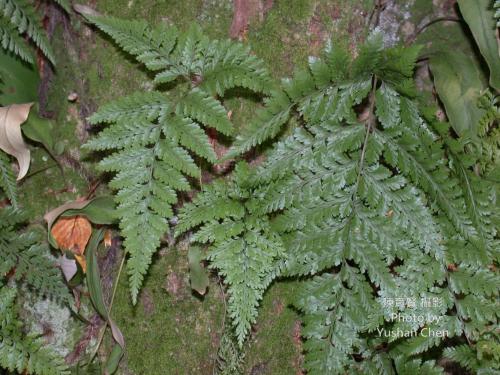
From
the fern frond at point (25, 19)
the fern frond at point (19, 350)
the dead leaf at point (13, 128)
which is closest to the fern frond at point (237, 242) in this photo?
the fern frond at point (19, 350)

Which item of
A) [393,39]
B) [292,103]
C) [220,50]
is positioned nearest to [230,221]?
[292,103]

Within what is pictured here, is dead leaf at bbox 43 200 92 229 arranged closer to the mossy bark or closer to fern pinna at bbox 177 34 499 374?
the mossy bark

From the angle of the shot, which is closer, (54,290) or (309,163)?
(309,163)

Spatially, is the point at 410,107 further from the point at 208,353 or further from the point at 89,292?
the point at 89,292

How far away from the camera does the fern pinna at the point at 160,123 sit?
227cm

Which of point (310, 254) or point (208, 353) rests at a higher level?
point (310, 254)

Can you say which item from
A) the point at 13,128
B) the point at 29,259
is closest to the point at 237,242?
the point at 29,259

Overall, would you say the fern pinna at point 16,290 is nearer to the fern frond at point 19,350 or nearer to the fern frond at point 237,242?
the fern frond at point 19,350

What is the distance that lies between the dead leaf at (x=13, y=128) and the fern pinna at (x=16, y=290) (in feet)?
1.03

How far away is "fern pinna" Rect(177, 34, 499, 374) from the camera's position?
232cm

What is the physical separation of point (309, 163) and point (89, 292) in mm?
1300

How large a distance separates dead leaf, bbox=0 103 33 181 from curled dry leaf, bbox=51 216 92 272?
427mm

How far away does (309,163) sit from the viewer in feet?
7.79

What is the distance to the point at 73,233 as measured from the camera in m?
2.93
